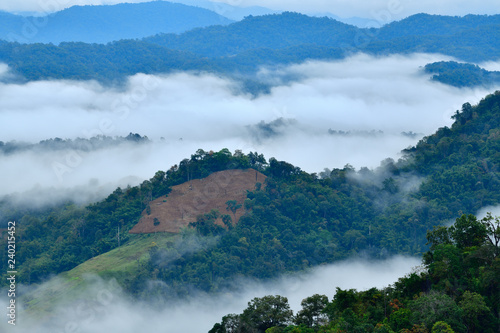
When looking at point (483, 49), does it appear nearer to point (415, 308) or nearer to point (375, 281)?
point (375, 281)

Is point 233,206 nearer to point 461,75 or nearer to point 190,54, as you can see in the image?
point 461,75

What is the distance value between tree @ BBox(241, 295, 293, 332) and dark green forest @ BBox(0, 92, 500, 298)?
1692cm

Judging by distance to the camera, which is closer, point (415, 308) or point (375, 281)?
point (415, 308)

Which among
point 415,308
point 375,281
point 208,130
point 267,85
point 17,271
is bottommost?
point 415,308

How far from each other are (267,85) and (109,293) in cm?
12455

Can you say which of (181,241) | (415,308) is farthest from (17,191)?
(415,308)

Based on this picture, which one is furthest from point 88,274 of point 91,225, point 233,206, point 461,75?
point 461,75

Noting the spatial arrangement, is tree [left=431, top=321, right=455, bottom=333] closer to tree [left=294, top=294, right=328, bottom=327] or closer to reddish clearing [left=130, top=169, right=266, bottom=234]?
tree [left=294, top=294, right=328, bottom=327]

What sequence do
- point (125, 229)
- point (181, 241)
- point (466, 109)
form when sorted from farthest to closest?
point (466, 109)
point (125, 229)
point (181, 241)

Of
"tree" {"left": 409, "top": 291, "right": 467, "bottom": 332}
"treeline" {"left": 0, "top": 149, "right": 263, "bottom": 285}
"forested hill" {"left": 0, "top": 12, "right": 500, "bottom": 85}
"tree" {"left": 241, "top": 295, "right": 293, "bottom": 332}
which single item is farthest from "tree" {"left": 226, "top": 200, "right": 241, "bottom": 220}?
"forested hill" {"left": 0, "top": 12, "right": 500, "bottom": 85}

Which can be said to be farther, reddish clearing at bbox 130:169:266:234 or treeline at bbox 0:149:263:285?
treeline at bbox 0:149:263:285

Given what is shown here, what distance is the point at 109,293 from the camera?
46.7m

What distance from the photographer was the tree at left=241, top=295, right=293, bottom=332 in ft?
105

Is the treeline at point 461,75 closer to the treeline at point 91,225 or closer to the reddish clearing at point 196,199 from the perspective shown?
the treeline at point 91,225
